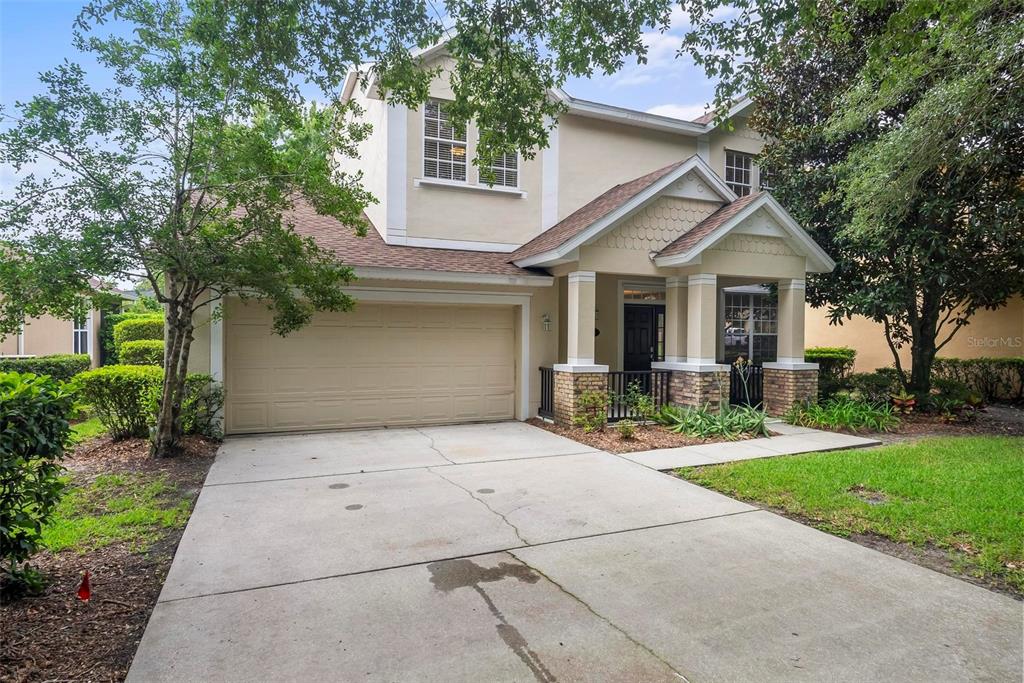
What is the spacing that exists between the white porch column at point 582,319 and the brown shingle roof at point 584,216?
0.77 meters

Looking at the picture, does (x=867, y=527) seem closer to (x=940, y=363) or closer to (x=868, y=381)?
(x=868, y=381)

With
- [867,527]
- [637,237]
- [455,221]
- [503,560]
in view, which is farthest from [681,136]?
[503,560]

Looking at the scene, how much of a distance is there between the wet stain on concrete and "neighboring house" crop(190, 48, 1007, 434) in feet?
19.2

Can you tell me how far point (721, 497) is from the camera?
20.3 ft

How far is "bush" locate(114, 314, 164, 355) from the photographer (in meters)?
16.4

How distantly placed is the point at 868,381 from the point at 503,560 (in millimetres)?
11613

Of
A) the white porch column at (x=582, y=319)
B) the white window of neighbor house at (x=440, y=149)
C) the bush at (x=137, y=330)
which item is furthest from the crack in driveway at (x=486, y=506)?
the bush at (x=137, y=330)

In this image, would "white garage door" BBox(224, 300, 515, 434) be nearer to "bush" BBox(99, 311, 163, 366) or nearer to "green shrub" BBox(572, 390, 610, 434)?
"green shrub" BBox(572, 390, 610, 434)

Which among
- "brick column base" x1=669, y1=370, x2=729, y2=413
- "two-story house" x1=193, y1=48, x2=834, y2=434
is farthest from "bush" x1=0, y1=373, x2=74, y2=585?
"brick column base" x1=669, y1=370, x2=729, y2=413

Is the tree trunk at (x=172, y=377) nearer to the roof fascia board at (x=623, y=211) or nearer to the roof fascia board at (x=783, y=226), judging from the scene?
the roof fascia board at (x=623, y=211)

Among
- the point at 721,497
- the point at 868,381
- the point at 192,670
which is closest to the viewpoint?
the point at 192,670

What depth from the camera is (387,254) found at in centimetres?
1034

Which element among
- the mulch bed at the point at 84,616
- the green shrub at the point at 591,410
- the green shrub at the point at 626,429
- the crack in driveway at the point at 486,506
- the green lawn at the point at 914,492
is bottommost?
the mulch bed at the point at 84,616

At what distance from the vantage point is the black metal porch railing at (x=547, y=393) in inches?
436
